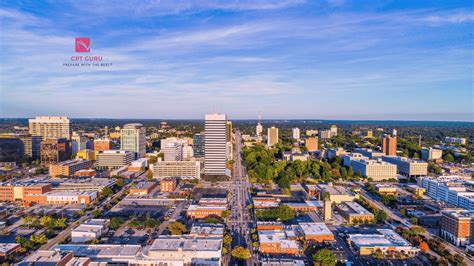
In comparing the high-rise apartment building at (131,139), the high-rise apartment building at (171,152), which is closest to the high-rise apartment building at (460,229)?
the high-rise apartment building at (171,152)

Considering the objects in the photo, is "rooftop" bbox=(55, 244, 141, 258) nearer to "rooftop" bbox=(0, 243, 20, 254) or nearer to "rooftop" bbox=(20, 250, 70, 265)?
"rooftop" bbox=(20, 250, 70, 265)

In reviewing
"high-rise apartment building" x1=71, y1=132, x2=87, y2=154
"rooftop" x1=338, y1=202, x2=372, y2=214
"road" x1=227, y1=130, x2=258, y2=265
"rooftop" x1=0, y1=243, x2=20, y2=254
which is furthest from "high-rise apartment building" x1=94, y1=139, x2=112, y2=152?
"rooftop" x1=338, y1=202, x2=372, y2=214

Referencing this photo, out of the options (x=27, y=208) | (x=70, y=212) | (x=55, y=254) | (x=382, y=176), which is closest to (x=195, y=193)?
(x=70, y=212)

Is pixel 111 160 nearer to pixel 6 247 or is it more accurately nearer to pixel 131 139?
pixel 131 139

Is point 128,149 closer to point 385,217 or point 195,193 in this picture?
point 195,193

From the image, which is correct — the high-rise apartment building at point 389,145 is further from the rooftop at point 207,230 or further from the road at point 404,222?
the rooftop at point 207,230
